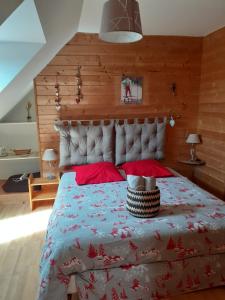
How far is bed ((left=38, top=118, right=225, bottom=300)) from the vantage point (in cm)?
168

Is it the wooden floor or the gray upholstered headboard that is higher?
the gray upholstered headboard

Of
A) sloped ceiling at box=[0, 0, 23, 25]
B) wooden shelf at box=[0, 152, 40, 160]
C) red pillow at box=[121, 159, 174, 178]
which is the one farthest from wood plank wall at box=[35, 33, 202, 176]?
sloped ceiling at box=[0, 0, 23, 25]

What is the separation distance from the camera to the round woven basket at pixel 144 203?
1986 mm

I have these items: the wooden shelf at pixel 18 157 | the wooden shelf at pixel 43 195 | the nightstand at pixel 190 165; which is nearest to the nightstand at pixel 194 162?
the nightstand at pixel 190 165

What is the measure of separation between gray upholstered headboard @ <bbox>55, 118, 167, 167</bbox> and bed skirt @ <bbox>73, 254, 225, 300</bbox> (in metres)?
1.90

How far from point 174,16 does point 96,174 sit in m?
2.12

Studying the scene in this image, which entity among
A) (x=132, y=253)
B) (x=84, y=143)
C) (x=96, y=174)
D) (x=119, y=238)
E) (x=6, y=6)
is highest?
(x=6, y=6)

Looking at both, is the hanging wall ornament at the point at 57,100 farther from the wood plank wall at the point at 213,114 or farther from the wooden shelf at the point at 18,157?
the wood plank wall at the point at 213,114

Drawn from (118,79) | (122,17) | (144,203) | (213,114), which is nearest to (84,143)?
(118,79)

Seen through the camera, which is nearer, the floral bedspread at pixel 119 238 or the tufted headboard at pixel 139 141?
the floral bedspread at pixel 119 238

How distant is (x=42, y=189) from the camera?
12.0 feet

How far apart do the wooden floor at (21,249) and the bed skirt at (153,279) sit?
0.11 m

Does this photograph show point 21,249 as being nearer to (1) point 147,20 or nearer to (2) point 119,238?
(2) point 119,238

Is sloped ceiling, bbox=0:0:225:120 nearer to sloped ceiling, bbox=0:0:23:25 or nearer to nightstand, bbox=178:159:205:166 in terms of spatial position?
sloped ceiling, bbox=0:0:23:25
